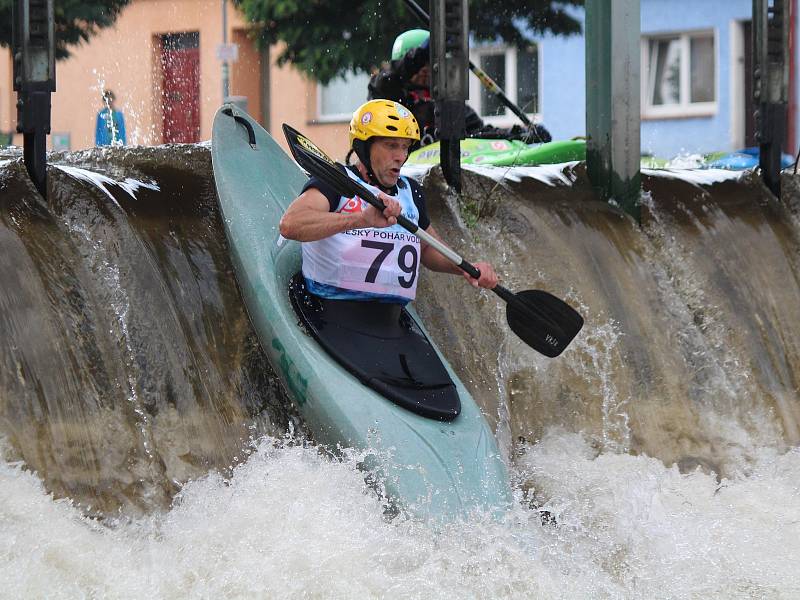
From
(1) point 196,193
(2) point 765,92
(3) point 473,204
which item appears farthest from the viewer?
(2) point 765,92

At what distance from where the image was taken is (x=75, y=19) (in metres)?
13.3

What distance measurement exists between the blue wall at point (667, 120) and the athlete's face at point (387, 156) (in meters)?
12.6

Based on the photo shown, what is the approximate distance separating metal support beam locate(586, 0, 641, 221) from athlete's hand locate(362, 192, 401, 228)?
100 inches

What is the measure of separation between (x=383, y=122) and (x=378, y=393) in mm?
895

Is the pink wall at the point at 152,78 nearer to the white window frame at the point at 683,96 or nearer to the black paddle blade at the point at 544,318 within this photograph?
the white window frame at the point at 683,96

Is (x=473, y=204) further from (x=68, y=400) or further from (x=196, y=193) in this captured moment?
(x=68, y=400)

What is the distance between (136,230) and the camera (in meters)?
5.01

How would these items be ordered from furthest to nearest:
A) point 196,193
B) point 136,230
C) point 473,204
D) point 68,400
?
point 473,204 → point 196,193 → point 136,230 → point 68,400

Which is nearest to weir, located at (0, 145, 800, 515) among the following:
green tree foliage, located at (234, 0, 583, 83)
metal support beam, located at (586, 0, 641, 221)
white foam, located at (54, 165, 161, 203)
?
white foam, located at (54, 165, 161, 203)

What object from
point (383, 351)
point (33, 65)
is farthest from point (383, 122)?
point (33, 65)

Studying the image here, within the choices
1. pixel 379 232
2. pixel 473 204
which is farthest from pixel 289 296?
pixel 473 204

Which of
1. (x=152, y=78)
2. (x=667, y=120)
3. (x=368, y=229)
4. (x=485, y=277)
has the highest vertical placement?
(x=152, y=78)

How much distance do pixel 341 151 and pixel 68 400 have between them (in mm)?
13007

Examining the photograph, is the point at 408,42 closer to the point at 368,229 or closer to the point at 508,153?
the point at 508,153
